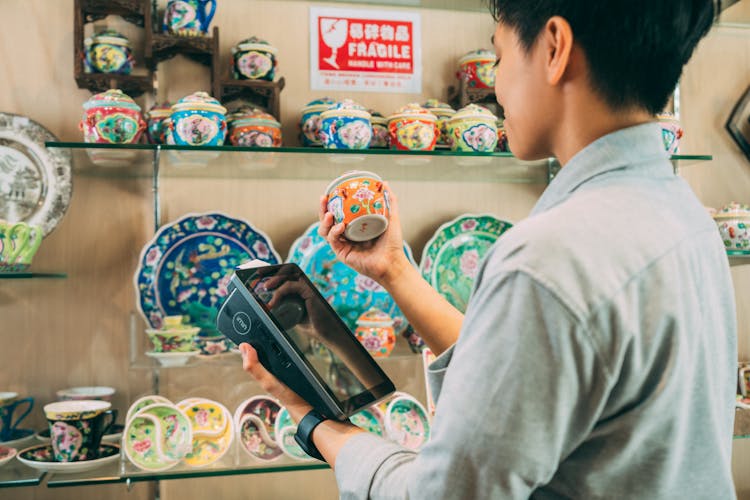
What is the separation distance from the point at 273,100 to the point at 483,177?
588 millimetres

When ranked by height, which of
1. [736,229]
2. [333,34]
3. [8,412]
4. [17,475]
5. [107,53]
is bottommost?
[17,475]

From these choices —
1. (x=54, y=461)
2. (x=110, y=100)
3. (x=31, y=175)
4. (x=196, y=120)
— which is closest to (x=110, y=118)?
(x=110, y=100)

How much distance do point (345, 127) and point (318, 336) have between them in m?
0.64

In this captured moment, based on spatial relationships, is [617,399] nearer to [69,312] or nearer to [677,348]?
[677,348]

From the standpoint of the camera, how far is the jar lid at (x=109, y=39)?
1.50m

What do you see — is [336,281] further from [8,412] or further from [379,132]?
[8,412]

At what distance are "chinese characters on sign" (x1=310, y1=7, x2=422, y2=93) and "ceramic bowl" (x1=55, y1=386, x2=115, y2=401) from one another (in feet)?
2.89

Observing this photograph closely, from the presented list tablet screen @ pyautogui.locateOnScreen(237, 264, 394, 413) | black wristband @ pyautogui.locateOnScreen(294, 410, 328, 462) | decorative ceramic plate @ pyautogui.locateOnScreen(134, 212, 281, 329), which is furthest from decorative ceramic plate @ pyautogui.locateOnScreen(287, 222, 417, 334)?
black wristband @ pyautogui.locateOnScreen(294, 410, 328, 462)

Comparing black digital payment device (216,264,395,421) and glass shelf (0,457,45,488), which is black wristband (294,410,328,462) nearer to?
black digital payment device (216,264,395,421)

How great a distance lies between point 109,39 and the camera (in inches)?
59.2

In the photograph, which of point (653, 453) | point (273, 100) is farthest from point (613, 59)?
point (273, 100)

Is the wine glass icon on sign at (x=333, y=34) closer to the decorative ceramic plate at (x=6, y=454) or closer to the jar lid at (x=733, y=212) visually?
the jar lid at (x=733, y=212)

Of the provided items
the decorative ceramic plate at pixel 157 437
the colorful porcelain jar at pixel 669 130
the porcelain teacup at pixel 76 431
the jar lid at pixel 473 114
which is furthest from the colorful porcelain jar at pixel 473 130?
the porcelain teacup at pixel 76 431

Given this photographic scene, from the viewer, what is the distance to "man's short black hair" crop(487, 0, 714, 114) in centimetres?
62
